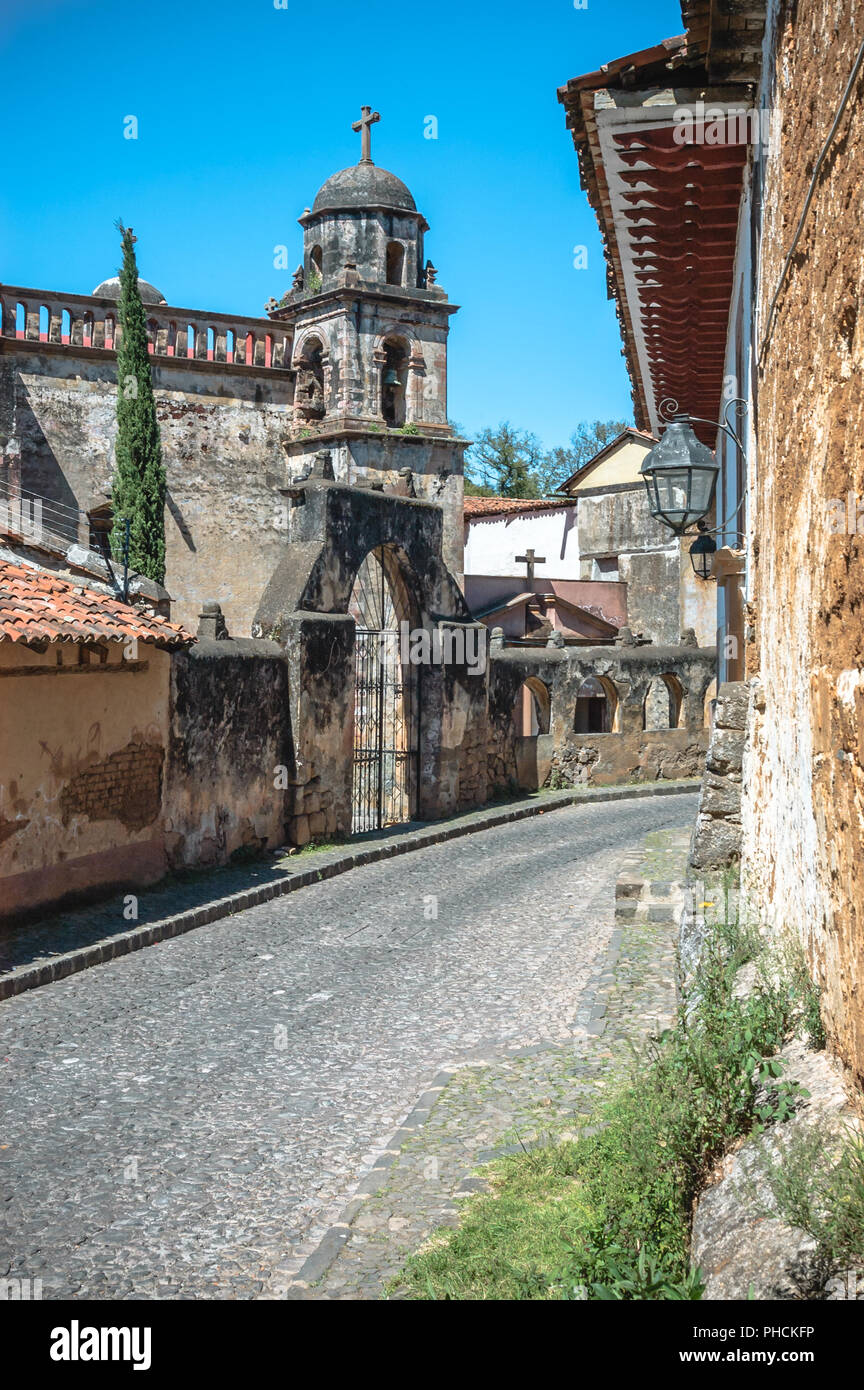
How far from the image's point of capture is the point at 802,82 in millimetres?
4387

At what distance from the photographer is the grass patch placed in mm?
3893

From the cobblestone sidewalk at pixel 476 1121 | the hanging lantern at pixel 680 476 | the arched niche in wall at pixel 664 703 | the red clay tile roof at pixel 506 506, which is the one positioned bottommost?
the cobblestone sidewalk at pixel 476 1121

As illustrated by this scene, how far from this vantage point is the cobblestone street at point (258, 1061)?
5086 mm

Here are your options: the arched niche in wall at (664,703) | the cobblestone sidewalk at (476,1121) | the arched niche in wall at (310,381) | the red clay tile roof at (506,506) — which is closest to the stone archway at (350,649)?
the arched niche in wall at (664,703)

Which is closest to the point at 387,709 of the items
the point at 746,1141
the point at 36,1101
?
the point at 36,1101

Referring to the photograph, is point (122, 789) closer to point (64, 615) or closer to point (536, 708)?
point (64, 615)

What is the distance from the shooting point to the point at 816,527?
406 centimetres

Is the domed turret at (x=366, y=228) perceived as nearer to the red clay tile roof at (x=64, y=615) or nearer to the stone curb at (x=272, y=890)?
the stone curb at (x=272, y=890)

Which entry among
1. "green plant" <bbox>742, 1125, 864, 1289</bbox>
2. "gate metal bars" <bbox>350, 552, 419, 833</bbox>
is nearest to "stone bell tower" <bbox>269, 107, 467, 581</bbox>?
"gate metal bars" <bbox>350, 552, 419, 833</bbox>

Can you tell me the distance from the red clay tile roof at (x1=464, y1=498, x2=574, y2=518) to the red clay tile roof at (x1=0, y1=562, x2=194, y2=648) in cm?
2689

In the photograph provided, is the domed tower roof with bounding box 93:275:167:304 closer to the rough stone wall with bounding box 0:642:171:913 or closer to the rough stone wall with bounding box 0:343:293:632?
the rough stone wall with bounding box 0:343:293:632

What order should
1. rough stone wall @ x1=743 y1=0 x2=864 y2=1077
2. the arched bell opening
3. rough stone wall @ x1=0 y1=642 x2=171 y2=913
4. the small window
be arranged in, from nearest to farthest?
rough stone wall @ x1=743 y1=0 x2=864 y2=1077, rough stone wall @ x1=0 y1=642 x2=171 y2=913, the arched bell opening, the small window

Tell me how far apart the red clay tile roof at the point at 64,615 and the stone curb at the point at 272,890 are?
2.56m

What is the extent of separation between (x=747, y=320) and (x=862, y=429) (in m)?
4.76
